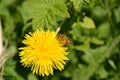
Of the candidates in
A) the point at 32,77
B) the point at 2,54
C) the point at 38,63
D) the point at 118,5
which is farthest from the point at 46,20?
the point at 118,5

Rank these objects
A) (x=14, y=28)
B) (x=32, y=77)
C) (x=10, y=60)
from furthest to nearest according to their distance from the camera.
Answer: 1. (x=14, y=28)
2. (x=10, y=60)
3. (x=32, y=77)

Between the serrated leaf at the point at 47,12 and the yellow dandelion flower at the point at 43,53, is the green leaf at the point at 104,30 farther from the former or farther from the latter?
the yellow dandelion flower at the point at 43,53

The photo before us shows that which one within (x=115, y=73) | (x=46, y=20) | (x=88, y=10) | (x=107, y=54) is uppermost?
(x=46, y=20)

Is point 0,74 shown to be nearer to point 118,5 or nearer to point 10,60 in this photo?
point 10,60

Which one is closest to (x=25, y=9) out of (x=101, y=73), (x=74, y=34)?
(x=74, y=34)

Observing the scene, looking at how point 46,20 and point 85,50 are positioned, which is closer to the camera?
point 46,20
